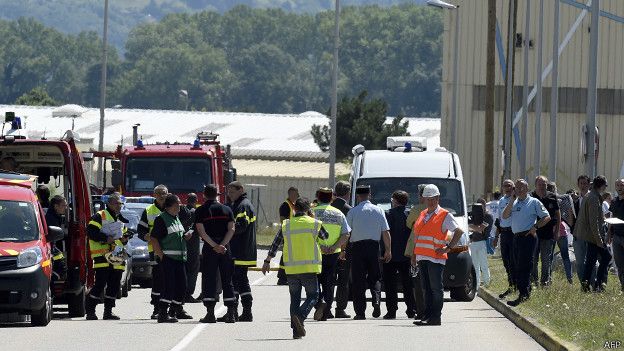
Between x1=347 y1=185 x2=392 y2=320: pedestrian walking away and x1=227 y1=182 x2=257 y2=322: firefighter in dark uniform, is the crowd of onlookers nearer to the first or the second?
x1=347 y1=185 x2=392 y2=320: pedestrian walking away

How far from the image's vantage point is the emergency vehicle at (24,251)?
20438mm

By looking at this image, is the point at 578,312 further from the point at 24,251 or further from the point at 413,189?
the point at 413,189

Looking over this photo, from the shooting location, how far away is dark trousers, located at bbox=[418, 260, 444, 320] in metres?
21.5

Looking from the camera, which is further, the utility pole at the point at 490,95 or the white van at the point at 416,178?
the utility pole at the point at 490,95

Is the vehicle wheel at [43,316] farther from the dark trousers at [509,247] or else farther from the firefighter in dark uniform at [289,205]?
the dark trousers at [509,247]

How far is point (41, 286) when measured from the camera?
20.6m

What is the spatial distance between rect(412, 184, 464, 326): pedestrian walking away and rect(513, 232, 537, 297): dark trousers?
8.01ft

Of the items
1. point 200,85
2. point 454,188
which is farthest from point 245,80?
point 454,188

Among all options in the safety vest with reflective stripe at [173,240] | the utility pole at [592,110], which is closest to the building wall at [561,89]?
the utility pole at [592,110]

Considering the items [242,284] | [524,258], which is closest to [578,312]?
Result: [524,258]

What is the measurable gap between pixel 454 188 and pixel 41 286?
8765 millimetres

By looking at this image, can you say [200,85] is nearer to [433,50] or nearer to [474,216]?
[433,50]

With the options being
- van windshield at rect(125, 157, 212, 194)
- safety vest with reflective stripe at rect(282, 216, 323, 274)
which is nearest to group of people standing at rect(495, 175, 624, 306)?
safety vest with reflective stripe at rect(282, 216, 323, 274)

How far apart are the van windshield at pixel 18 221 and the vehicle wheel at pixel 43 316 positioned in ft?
2.46
